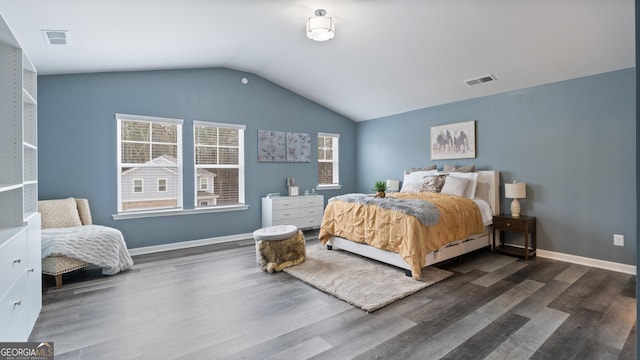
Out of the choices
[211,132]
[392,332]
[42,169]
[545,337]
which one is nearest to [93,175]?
[42,169]

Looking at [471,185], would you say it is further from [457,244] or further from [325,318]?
[325,318]

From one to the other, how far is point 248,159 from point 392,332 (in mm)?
3978

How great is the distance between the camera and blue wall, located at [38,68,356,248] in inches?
152

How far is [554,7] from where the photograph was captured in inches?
109

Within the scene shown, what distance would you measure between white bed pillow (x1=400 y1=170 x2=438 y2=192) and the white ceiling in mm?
1380

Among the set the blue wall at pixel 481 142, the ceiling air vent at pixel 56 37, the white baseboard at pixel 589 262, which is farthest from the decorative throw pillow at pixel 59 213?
the white baseboard at pixel 589 262

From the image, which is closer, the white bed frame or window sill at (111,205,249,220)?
the white bed frame

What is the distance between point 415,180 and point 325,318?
3.42 m

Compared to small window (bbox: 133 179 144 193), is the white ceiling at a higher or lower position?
higher

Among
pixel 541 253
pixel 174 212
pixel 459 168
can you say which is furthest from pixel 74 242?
pixel 541 253

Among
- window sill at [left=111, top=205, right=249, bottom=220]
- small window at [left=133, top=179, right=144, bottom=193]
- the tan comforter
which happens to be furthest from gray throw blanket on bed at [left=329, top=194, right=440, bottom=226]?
small window at [left=133, top=179, right=144, bottom=193]

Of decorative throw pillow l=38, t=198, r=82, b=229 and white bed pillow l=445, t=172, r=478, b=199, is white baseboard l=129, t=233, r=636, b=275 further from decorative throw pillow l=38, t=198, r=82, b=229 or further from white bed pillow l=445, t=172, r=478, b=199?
white bed pillow l=445, t=172, r=478, b=199

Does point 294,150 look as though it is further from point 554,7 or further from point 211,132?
point 554,7

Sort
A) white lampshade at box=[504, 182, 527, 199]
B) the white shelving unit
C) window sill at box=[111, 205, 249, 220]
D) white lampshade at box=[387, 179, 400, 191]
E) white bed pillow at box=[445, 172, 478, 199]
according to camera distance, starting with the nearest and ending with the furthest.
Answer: the white shelving unit
white lampshade at box=[504, 182, 527, 199]
window sill at box=[111, 205, 249, 220]
white bed pillow at box=[445, 172, 478, 199]
white lampshade at box=[387, 179, 400, 191]
